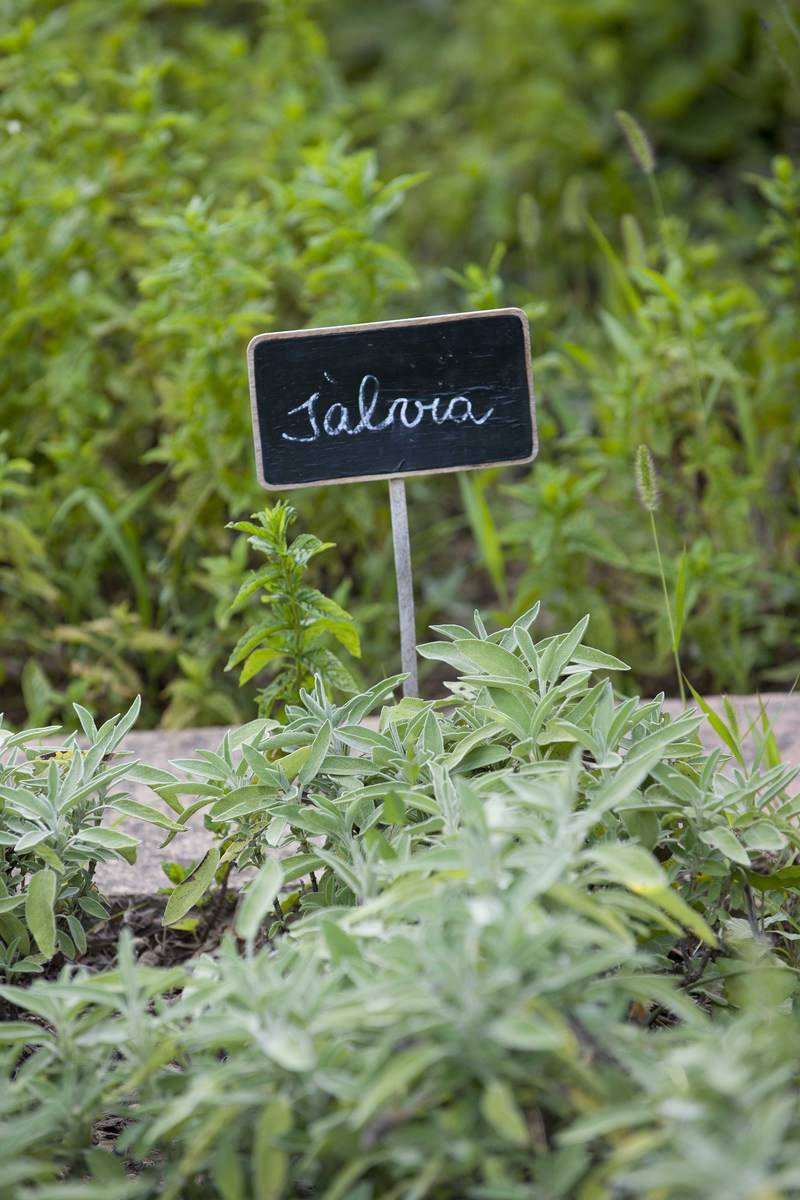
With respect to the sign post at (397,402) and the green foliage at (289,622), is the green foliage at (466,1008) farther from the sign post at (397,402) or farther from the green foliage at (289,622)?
the sign post at (397,402)

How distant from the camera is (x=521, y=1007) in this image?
3.43ft

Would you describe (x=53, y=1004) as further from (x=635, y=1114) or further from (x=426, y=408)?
(x=426, y=408)

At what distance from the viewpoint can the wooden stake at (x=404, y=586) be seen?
1.70 metres

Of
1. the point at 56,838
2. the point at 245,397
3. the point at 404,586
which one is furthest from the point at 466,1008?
the point at 245,397

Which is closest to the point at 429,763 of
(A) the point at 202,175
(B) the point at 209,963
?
(B) the point at 209,963

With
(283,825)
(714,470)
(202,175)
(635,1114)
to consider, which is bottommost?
(635,1114)

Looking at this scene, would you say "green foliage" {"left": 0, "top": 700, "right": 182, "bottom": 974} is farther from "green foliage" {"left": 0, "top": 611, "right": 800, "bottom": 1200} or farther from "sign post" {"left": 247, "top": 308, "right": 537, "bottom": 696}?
"sign post" {"left": 247, "top": 308, "right": 537, "bottom": 696}

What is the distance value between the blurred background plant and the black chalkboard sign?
14.4 inches

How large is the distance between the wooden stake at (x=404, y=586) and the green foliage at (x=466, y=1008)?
211mm

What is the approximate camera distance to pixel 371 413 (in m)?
1.70

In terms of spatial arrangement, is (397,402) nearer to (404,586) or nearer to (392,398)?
(392,398)

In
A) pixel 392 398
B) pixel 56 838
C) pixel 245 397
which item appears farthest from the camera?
pixel 245 397

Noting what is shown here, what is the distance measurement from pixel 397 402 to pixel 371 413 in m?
0.04

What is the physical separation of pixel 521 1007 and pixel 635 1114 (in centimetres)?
12
